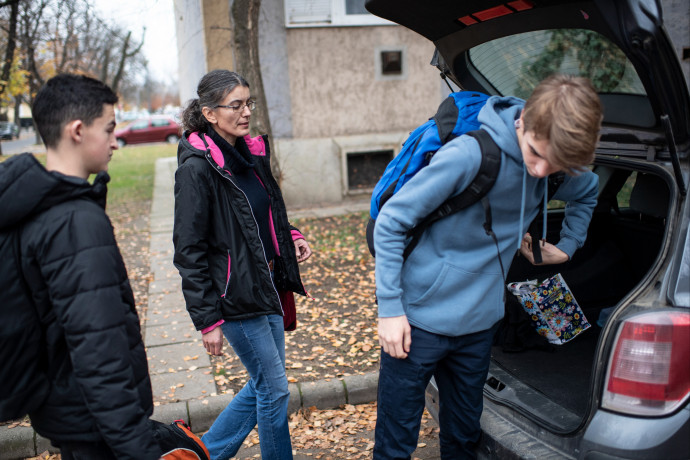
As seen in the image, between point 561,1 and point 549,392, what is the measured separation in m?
2.00

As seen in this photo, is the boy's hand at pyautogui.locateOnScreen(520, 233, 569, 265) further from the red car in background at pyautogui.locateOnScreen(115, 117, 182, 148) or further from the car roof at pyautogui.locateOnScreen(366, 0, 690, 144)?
the red car in background at pyautogui.locateOnScreen(115, 117, 182, 148)

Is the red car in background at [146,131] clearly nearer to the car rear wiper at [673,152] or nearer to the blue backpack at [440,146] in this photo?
the blue backpack at [440,146]

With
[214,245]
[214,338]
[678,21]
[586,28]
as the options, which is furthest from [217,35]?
[586,28]

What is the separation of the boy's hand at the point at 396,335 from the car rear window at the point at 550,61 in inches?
64.0

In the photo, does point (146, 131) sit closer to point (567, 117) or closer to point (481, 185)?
point (481, 185)

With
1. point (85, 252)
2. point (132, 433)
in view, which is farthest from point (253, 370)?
point (85, 252)

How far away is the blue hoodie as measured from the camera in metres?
1.95

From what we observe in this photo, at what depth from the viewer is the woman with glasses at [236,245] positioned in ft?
8.19

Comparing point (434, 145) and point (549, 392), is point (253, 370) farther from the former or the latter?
point (549, 392)

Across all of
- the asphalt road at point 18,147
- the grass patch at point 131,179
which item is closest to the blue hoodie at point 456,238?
the grass patch at point 131,179

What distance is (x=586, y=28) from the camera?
2.26m

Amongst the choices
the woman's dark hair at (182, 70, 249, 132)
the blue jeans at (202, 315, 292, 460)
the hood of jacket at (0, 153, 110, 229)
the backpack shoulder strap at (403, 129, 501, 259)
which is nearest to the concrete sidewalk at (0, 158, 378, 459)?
the blue jeans at (202, 315, 292, 460)

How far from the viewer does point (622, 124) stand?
2.69 metres

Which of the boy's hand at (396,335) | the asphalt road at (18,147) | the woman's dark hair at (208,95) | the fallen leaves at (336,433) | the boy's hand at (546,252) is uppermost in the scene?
the woman's dark hair at (208,95)
